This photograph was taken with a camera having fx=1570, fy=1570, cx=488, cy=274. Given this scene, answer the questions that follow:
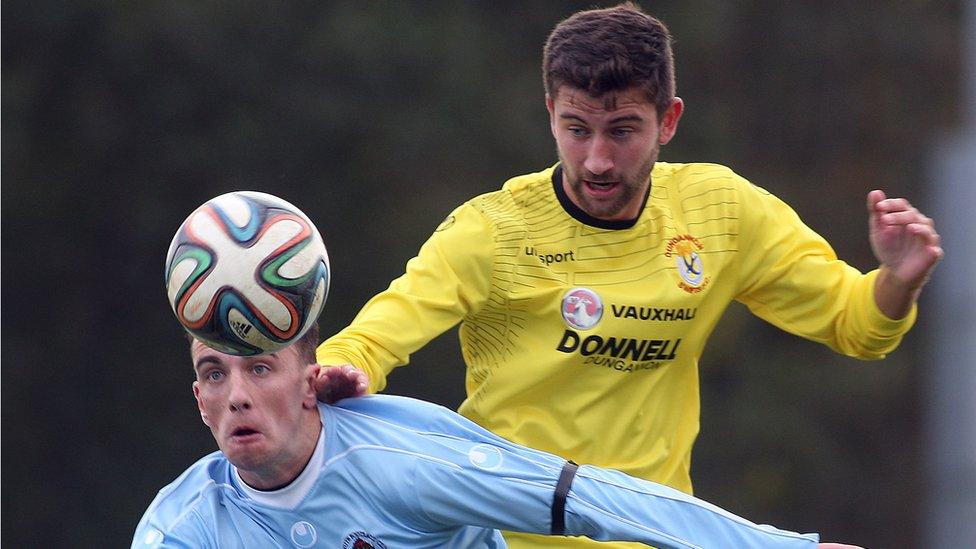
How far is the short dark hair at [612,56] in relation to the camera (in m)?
3.94

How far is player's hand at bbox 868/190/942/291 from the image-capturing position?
3.87m

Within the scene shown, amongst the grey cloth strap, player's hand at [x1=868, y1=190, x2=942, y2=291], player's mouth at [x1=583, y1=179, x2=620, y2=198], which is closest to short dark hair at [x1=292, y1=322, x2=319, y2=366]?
the grey cloth strap

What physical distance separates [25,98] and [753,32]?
3.99 meters

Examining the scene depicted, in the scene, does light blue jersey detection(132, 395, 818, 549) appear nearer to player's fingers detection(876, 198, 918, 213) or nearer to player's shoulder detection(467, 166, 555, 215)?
player's shoulder detection(467, 166, 555, 215)

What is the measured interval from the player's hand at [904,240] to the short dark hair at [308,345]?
142cm

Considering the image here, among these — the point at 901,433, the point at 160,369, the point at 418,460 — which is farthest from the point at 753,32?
the point at 418,460

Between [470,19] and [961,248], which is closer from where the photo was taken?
[961,248]

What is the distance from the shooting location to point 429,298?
3.97 m

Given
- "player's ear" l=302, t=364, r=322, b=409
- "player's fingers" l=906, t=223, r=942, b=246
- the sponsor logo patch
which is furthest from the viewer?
"player's fingers" l=906, t=223, r=942, b=246

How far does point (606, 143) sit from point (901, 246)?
778 mm

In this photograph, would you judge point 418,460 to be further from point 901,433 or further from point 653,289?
point 901,433

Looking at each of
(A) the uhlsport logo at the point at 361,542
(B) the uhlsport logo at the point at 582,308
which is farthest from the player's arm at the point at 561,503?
(B) the uhlsport logo at the point at 582,308

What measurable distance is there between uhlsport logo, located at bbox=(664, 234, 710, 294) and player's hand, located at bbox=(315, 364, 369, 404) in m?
0.99

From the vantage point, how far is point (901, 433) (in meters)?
8.55
